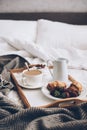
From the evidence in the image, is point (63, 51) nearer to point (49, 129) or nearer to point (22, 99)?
point (22, 99)

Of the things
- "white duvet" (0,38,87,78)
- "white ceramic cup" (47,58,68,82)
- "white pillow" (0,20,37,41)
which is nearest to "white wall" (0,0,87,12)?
"white pillow" (0,20,37,41)

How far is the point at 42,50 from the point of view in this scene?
1.81m

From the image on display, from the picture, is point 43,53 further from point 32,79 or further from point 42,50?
point 32,79

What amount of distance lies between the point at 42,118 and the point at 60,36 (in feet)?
4.33

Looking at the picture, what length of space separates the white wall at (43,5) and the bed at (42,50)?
0.22 ft

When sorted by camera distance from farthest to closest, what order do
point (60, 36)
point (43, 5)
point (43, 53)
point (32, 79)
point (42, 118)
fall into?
point (43, 5) → point (60, 36) → point (43, 53) → point (32, 79) → point (42, 118)

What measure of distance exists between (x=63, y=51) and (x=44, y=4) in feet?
2.59

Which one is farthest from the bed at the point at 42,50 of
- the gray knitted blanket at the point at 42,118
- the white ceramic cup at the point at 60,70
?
the white ceramic cup at the point at 60,70

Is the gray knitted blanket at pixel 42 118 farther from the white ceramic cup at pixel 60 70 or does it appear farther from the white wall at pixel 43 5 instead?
the white wall at pixel 43 5

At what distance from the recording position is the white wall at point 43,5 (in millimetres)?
2402

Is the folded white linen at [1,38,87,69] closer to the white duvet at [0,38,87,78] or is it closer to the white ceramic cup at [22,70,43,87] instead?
the white duvet at [0,38,87,78]

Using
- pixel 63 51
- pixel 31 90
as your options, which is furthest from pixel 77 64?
pixel 31 90

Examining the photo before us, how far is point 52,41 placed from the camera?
206cm

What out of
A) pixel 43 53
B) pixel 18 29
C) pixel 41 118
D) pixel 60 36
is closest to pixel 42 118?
pixel 41 118
